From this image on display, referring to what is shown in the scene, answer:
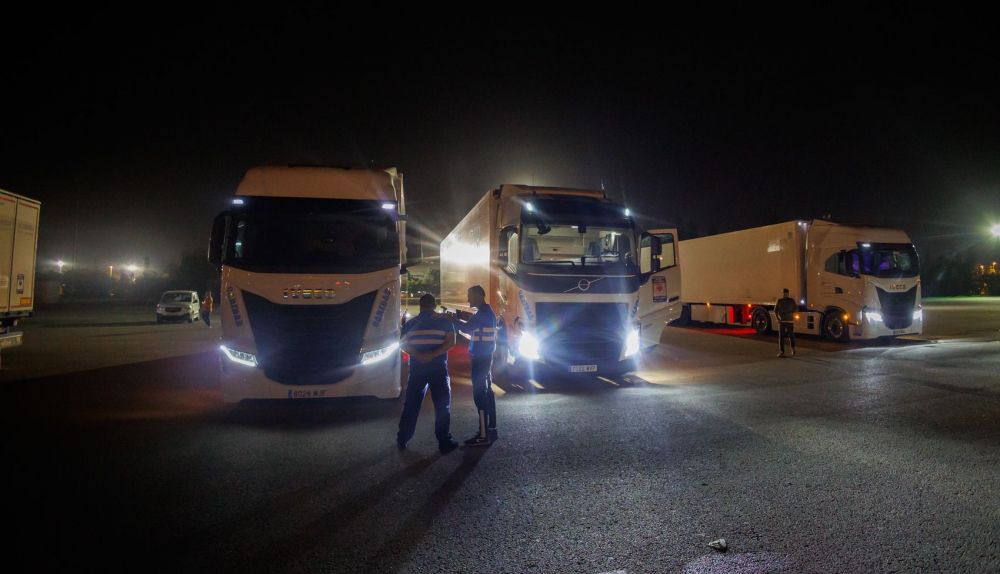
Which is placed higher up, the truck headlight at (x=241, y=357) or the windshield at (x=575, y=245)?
the windshield at (x=575, y=245)

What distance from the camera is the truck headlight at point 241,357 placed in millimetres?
6773

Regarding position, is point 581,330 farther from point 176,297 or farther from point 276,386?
point 176,297

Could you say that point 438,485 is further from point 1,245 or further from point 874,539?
point 1,245

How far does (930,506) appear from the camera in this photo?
4.25 m

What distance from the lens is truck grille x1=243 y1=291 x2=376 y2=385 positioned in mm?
6785

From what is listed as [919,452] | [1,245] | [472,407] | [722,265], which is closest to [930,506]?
[919,452]

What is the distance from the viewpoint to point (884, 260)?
16.0m

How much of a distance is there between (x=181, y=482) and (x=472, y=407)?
163 inches

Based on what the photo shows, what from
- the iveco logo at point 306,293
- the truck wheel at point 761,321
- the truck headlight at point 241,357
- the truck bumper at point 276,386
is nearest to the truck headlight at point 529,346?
the truck bumper at point 276,386

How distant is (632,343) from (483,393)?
446 centimetres

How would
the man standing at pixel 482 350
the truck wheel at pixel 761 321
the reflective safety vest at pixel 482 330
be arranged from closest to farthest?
the man standing at pixel 482 350 < the reflective safety vest at pixel 482 330 < the truck wheel at pixel 761 321

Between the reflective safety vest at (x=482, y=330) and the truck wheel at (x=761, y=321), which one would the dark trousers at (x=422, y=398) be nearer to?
the reflective safety vest at (x=482, y=330)

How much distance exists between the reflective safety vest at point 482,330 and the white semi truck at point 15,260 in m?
10.8

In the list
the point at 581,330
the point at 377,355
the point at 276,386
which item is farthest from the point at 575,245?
the point at 276,386
